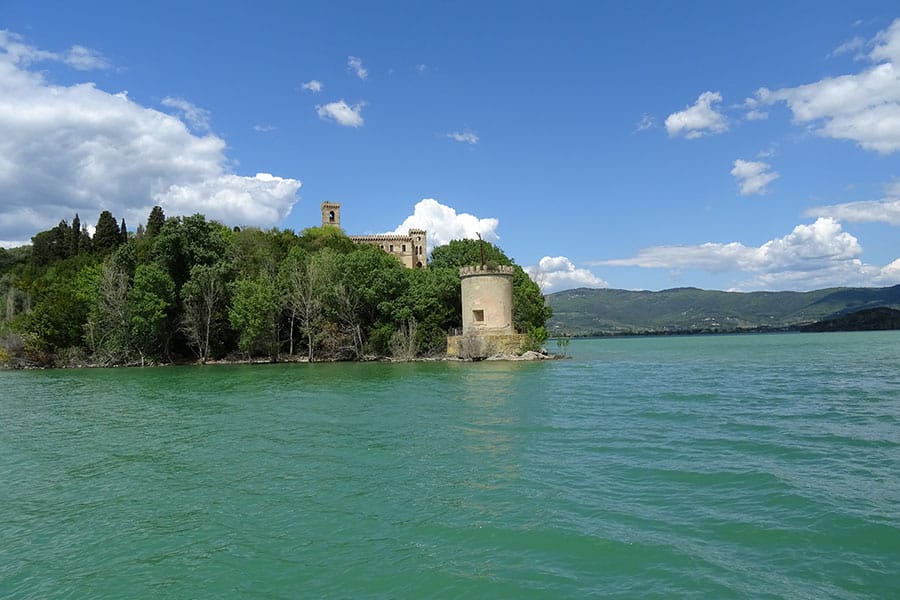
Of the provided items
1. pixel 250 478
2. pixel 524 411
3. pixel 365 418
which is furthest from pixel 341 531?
pixel 524 411

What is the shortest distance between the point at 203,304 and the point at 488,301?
23434 mm

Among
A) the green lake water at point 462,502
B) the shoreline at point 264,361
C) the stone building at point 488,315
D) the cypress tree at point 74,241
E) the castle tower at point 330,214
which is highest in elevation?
the castle tower at point 330,214

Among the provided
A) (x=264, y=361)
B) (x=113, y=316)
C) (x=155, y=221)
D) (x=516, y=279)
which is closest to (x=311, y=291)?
(x=264, y=361)

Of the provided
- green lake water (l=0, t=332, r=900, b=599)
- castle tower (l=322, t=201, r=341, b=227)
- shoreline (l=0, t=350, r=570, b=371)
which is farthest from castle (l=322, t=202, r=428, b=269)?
green lake water (l=0, t=332, r=900, b=599)

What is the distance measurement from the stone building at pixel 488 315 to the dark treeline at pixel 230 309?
12.8ft

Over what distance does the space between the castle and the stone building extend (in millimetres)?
43163

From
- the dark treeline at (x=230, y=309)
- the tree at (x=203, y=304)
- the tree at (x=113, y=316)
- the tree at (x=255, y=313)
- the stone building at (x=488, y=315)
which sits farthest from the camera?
the tree at (x=113, y=316)

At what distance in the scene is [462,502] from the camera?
29.8 feet

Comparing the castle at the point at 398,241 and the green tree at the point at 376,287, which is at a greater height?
the castle at the point at 398,241

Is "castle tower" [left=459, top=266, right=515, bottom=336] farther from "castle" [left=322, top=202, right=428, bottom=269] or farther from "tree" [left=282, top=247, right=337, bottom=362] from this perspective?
"castle" [left=322, top=202, right=428, bottom=269]

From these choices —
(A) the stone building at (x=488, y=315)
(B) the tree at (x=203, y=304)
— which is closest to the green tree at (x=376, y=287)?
(A) the stone building at (x=488, y=315)

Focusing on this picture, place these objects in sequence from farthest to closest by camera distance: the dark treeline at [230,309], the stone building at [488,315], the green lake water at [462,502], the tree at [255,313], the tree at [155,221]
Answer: the tree at [155,221], the dark treeline at [230,309], the tree at [255,313], the stone building at [488,315], the green lake water at [462,502]

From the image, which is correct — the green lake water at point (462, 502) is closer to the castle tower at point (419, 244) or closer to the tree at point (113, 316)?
the tree at point (113, 316)

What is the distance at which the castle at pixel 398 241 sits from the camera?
90.5m
